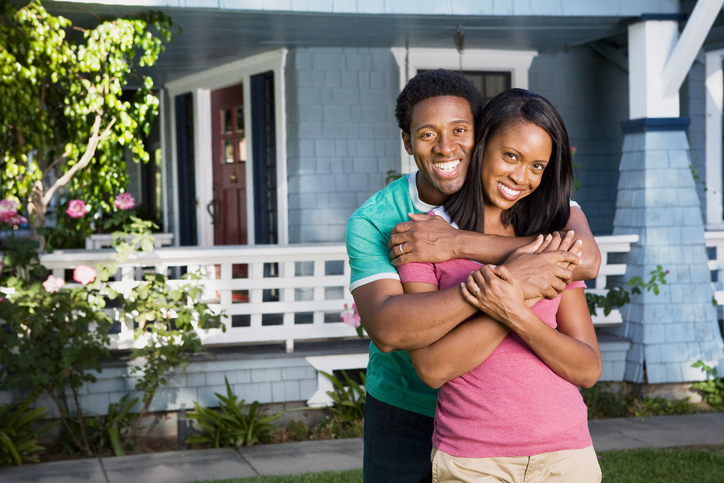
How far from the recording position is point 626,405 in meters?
5.37

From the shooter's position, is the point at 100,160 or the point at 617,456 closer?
the point at 617,456

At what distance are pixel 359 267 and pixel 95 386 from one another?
3.33 metres

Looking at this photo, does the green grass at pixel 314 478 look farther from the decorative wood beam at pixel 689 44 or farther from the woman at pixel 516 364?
the decorative wood beam at pixel 689 44

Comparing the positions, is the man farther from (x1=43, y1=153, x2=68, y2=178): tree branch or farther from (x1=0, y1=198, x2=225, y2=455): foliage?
(x1=43, y1=153, x2=68, y2=178): tree branch

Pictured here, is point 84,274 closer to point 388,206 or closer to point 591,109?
point 388,206

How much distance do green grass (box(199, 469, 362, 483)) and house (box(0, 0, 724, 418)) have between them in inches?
42.1

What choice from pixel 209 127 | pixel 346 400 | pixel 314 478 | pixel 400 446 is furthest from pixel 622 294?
pixel 209 127

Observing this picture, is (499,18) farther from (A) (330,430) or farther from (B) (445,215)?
(B) (445,215)

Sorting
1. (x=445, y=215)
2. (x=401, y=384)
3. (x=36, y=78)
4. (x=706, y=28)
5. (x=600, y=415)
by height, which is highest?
(x=706, y=28)

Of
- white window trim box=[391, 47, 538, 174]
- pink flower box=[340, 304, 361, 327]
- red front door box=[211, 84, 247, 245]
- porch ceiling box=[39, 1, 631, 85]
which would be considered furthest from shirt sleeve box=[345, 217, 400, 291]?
red front door box=[211, 84, 247, 245]

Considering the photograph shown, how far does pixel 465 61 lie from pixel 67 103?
324cm

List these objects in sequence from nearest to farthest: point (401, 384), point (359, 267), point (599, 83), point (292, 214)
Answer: point (359, 267)
point (401, 384)
point (292, 214)
point (599, 83)

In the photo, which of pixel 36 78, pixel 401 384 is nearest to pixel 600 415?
pixel 401 384

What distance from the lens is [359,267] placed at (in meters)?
1.86
